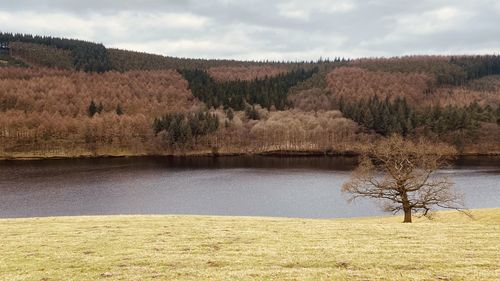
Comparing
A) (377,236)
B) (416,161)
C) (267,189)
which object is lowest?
(267,189)

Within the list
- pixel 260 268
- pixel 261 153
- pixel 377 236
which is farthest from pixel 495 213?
pixel 261 153

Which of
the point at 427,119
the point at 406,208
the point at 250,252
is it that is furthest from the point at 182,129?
the point at 250,252

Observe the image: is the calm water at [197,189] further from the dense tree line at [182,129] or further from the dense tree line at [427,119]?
the dense tree line at [182,129]

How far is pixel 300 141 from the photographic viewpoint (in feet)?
652

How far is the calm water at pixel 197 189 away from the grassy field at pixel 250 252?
3803cm

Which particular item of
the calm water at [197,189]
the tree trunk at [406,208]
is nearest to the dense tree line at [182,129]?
the calm water at [197,189]

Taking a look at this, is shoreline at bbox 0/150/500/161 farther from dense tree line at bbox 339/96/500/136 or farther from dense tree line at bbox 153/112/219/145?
dense tree line at bbox 339/96/500/136

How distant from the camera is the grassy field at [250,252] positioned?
18891 millimetres

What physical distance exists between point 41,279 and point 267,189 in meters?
76.1

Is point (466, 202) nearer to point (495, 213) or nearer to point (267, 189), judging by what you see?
point (495, 213)

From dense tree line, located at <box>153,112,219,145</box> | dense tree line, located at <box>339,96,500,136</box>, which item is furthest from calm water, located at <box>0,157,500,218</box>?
dense tree line, located at <box>153,112,219,145</box>

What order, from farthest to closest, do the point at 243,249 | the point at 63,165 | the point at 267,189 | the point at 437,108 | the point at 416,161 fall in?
1. the point at 437,108
2. the point at 63,165
3. the point at 267,189
4. the point at 416,161
5. the point at 243,249

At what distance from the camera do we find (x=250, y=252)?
75.0 feet

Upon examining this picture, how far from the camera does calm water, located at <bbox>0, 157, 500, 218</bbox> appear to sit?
236 feet
